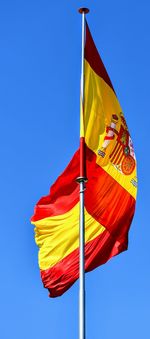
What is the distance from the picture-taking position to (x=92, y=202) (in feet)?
54.6

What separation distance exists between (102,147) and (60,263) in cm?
339

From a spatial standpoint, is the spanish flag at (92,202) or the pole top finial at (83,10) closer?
the spanish flag at (92,202)

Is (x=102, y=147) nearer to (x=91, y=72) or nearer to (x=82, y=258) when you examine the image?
(x=91, y=72)

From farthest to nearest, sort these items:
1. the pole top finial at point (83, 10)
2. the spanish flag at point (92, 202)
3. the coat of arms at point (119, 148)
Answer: the pole top finial at point (83, 10), the coat of arms at point (119, 148), the spanish flag at point (92, 202)

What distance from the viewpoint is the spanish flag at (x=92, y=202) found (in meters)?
16.3

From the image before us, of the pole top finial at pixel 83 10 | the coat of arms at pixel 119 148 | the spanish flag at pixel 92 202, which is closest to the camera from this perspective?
the spanish flag at pixel 92 202

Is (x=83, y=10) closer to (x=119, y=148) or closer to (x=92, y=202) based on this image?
(x=119, y=148)

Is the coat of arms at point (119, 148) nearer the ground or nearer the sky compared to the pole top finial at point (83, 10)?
nearer the ground

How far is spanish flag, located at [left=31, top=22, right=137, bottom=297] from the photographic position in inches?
643

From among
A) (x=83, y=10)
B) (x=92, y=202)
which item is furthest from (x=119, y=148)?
(x=83, y=10)

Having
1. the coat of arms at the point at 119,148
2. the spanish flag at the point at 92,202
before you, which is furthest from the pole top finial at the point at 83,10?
the coat of arms at the point at 119,148

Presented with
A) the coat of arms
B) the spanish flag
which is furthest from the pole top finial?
the coat of arms

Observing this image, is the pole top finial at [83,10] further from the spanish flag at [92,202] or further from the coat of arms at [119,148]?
the coat of arms at [119,148]

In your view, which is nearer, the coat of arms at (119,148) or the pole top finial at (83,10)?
the coat of arms at (119,148)
